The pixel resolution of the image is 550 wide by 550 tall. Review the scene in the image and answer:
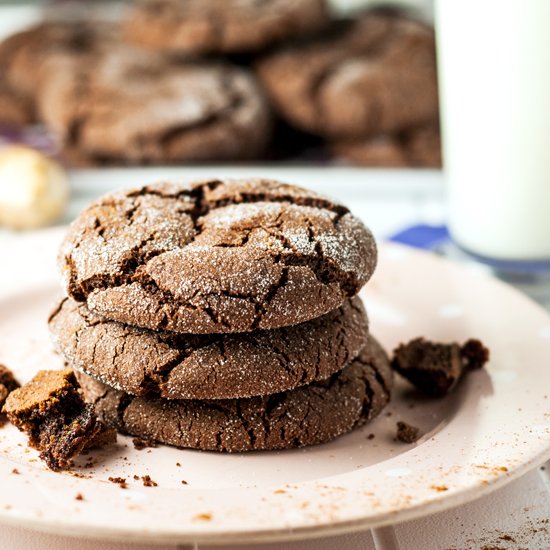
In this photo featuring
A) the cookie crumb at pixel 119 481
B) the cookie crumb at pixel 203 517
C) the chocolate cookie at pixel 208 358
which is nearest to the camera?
the cookie crumb at pixel 203 517

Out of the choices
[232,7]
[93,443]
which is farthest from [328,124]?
[93,443]

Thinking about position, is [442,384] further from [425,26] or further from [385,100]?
[425,26]

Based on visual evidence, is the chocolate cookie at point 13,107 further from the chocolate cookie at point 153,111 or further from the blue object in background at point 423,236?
the blue object in background at point 423,236

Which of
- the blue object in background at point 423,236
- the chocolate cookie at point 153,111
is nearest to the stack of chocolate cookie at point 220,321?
the blue object in background at point 423,236

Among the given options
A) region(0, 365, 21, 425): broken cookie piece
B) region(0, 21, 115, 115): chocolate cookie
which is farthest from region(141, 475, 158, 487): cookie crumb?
region(0, 21, 115, 115): chocolate cookie

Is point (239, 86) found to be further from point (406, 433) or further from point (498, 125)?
point (406, 433)

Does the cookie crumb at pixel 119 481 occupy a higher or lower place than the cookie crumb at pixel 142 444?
higher
